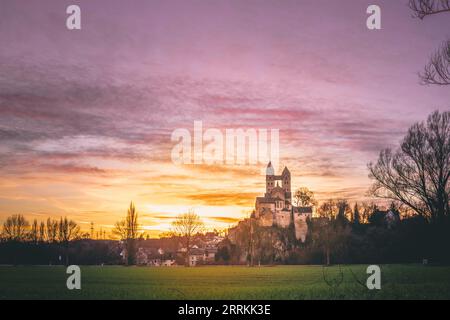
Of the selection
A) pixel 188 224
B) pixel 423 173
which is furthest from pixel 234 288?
pixel 188 224

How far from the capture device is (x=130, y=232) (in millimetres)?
96375

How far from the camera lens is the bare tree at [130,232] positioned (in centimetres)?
9538

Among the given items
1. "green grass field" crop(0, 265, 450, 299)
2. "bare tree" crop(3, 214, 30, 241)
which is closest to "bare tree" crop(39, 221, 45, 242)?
"bare tree" crop(3, 214, 30, 241)

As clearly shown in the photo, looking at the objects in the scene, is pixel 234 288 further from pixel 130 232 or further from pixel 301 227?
pixel 301 227

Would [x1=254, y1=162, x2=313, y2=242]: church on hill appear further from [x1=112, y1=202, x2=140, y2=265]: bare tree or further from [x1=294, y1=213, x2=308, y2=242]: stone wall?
[x1=112, y1=202, x2=140, y2=265]: bare tree

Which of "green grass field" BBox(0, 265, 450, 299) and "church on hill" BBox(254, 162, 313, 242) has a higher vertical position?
"church on hill" BBox(254, 162, 313, 242)

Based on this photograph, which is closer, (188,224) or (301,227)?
(188,224)

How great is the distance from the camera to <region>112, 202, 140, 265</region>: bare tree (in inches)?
3755

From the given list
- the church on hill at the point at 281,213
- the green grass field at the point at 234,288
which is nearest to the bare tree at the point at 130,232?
the church on hill at the point at 281,213
